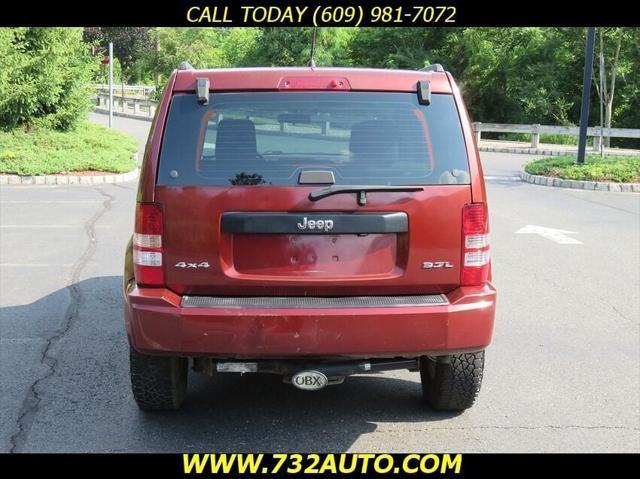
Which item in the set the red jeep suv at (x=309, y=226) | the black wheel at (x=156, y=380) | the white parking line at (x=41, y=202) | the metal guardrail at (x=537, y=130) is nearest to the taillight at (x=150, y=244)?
the red jeep suv at (x=309, y=226)

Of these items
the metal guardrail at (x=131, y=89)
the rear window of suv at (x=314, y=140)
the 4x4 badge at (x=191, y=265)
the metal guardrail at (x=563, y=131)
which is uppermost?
the metal guardrail at (x=131, y=89)

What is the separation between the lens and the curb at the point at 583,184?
56.3 feet

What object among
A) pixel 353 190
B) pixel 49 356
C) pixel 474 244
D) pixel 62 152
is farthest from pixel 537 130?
pixel 353 190

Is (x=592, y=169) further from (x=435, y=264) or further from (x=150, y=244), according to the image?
(x=150, y=244)

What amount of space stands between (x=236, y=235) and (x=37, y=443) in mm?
1512

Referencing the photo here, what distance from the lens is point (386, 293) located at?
147 inches

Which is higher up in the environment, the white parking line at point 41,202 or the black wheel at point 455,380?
the black wheel at point 455,380

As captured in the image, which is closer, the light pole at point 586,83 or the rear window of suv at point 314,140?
the rear window of suv at point 314,140

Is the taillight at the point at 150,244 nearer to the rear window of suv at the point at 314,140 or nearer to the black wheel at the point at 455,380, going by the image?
the rear window of suv at the point at 314,140

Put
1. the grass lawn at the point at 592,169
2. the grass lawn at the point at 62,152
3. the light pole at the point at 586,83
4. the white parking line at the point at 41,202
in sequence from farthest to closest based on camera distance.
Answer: the light pole at the point at 586,83 < the grass lawn at the point at 592,169 < the grass lawn at the point at 62,152 < the white parking line at the point at 41,202

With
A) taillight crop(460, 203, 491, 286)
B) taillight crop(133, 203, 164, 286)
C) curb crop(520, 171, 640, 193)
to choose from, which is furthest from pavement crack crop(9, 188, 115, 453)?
curb crop(520, 171, 640, 193)

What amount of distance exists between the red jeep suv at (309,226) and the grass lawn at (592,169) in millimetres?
15163

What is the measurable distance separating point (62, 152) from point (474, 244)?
17.0 meters

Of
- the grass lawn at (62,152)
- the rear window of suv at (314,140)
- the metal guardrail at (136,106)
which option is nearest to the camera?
the rear window of suv at (314,140)
